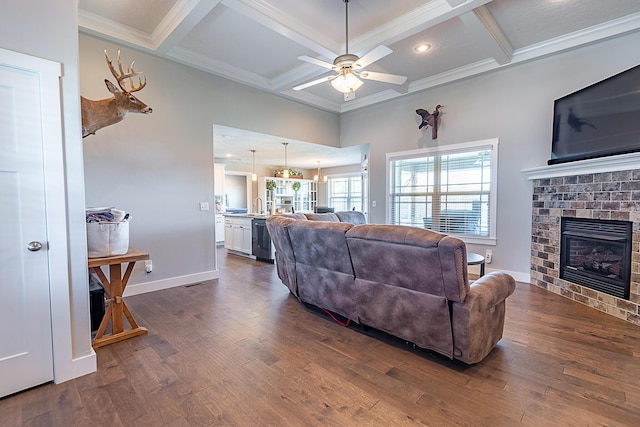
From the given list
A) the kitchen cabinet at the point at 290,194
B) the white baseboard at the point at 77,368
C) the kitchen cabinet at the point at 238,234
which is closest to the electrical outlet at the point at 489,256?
the kitchen cabinet at the point at 238,234

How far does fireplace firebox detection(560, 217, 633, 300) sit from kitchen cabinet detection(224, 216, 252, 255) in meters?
5.04

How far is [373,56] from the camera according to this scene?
9.46 ft

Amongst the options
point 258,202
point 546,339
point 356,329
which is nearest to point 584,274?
point 546,339

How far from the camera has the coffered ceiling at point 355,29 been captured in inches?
118

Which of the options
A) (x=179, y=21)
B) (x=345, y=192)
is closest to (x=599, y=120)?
(x=179, y=21)

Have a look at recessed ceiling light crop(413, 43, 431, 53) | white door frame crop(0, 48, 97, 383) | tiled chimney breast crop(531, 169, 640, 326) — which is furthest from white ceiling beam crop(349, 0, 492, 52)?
white door frame crop(0, 48, 97, 383)

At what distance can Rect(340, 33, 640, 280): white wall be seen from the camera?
3633 millimetres

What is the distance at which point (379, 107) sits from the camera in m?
5.70

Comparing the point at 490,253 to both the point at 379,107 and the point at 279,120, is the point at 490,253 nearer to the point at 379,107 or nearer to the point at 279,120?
the point at 379,107

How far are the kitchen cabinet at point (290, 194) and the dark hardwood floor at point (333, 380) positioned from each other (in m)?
6.37

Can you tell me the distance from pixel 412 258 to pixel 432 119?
142 inches

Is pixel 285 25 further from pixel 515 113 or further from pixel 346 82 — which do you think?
pixel 515 113

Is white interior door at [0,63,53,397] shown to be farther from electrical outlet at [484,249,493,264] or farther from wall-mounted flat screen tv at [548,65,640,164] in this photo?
electrical outlet at [484,249,493,264]

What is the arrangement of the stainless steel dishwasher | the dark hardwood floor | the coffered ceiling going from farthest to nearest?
the stainless steel dishwasher
the coffered ceiling
the dark hardwood floor
